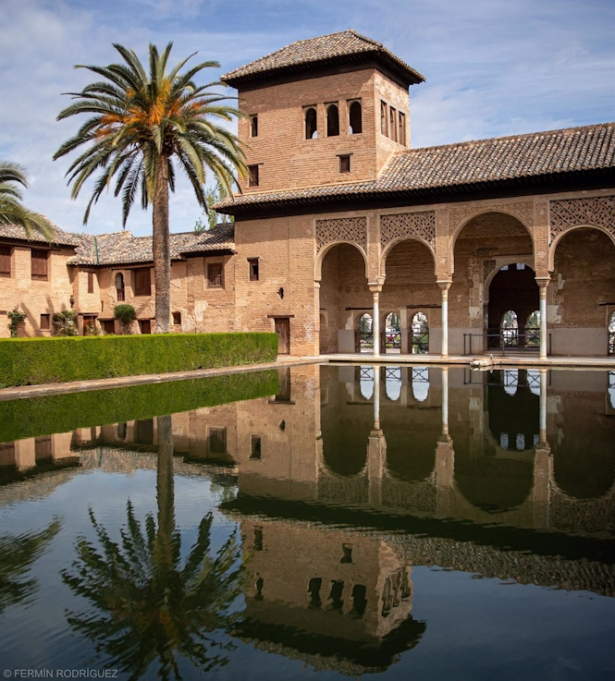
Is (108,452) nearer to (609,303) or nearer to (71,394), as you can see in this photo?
(71,394)

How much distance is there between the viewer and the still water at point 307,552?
3.51 metres

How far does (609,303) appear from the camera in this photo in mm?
24766

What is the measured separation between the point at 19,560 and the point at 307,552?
186 centimetres

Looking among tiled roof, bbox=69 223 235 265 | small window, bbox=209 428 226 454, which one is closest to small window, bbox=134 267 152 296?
tiled roof, bbox=69 223 235 265

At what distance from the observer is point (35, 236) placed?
28.4 m

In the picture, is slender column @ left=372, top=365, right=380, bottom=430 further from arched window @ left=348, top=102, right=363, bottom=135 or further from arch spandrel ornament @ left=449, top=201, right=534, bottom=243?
arched window @ left=348, top=102, right=363, bottom=135

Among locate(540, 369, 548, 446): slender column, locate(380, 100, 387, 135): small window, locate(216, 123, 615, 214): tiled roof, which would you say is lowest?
locate(540, 369, 548, 446): slender column

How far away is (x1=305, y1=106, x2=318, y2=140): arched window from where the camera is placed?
27258mm

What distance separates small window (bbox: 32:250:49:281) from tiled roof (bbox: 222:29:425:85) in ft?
32.5

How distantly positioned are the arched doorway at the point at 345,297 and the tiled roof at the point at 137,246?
4363mm

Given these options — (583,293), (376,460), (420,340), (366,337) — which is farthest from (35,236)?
(376,460)

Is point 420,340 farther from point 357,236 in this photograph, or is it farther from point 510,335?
point 357,236

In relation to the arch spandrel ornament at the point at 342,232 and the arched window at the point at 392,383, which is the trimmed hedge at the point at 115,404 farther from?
the arch spandrel ornament at the point at 342,232

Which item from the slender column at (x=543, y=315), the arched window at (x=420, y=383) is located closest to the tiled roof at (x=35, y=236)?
the arched window at (x=420, y=383)
